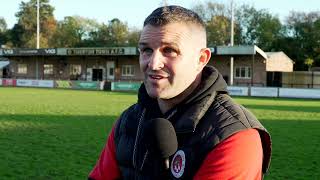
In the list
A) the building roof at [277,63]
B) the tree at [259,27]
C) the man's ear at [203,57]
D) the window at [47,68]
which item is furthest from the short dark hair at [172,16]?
the tree at [259,27]

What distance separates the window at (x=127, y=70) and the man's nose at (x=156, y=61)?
58.4 metres

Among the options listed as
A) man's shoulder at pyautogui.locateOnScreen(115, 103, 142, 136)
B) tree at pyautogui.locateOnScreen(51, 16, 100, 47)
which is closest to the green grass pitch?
man's shoulder at pyautogui.locateOnScreen(115, 103, 142, 136)

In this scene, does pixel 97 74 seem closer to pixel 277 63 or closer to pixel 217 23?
pixel 277 63

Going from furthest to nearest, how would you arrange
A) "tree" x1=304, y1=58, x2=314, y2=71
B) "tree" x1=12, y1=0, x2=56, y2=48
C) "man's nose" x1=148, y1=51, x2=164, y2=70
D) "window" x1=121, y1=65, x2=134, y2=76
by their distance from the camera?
"tree" x1=12, y1=0, x2=56, y2=48, "tree" x1=304, y1=58, x2=314, y2=71, "window" x1=121, y1=65, x2=134, y2=76, "man's nose" x1=148, y1=51, x2=164, y2=70

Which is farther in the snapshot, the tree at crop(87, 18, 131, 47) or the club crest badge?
the tree at crop(87, 18, 131, 47)

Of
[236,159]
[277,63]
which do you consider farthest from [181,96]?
[277,63]

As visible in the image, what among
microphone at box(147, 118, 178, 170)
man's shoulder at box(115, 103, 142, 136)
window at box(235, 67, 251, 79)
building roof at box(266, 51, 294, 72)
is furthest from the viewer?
building roof at box(266, 51, 294, 72)

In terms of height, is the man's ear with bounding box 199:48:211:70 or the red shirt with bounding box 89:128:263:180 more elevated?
the man's ear with bounding box 199:48:211:70

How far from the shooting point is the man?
2145mm

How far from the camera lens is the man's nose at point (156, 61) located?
2382 millimetres

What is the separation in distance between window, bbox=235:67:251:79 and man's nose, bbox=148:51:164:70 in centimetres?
5267

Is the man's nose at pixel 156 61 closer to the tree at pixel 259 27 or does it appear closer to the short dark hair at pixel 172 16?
the short dark hair at pixel 172 16

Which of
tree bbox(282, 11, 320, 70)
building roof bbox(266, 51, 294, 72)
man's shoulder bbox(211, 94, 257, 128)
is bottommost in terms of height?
man's shoulder bbox(211, 94, 257, 128)

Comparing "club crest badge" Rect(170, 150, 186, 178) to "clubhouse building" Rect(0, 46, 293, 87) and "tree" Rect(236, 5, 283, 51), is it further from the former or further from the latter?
"tree" Rect(236, 5, 283, 51)
